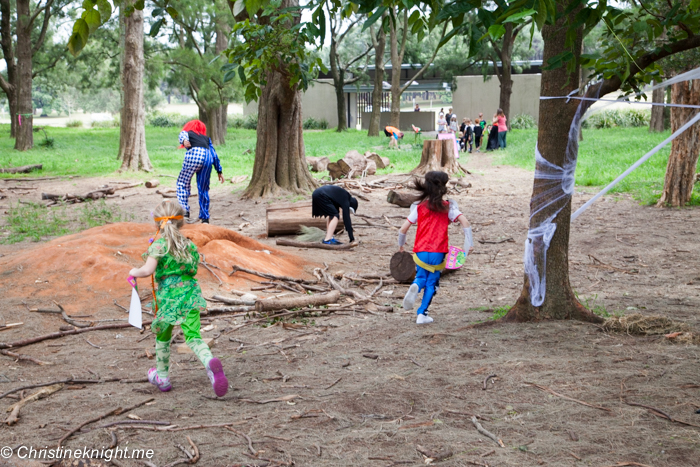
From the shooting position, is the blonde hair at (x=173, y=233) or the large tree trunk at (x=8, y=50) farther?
the large tree trunk at (x=8, y=50)

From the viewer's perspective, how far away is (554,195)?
4.96 metres

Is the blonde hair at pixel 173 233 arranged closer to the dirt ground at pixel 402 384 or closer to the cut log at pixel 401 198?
the dirt ground at pixel 402 384

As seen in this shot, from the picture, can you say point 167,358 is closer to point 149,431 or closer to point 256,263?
point 149,431

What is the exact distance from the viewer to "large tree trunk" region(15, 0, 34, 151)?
2417 cm

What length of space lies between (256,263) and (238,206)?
5292mm

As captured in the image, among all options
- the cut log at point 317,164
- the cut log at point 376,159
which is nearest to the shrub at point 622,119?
the cut log at point 376,159

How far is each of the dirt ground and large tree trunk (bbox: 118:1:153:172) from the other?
35.1 ft

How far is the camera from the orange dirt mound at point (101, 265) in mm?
6281

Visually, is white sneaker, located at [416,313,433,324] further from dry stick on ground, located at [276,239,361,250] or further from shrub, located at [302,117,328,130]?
shrub, located at [302,117,328,130]

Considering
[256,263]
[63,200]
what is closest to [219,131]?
[63,200]

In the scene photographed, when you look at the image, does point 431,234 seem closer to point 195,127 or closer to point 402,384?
point 402,384

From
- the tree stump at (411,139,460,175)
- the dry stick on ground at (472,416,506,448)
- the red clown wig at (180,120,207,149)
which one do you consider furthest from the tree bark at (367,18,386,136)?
the dry stick on ground at (472,416,506,448)

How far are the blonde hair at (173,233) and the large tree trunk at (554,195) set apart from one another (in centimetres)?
280

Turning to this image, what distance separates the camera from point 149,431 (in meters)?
3.41
